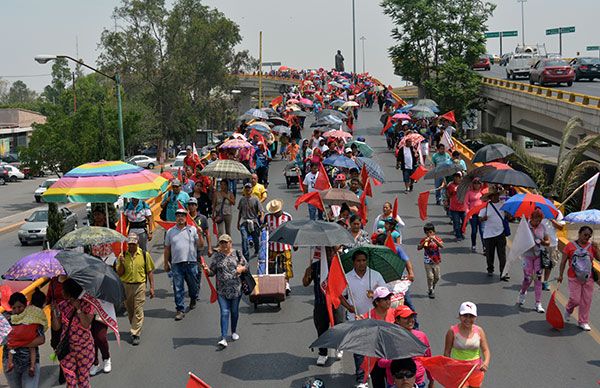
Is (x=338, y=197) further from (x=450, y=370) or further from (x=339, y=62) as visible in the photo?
(x=339, y=62)

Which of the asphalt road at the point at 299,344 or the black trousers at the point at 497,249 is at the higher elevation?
the black trousers at the point at 497,249

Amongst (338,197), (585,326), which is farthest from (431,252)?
(585,326)

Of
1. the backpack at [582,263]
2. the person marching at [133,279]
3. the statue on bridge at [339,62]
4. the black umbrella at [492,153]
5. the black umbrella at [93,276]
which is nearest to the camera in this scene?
the black umbrella at [93,276]

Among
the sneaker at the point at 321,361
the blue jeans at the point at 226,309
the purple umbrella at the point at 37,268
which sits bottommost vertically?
the sneaker at the point at 321,361

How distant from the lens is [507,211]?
1398 centimetres

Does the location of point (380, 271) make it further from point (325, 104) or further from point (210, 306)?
point (325, 104)

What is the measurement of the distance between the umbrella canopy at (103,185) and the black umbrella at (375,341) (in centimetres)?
673

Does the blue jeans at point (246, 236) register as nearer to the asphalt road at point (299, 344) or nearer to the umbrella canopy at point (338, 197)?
the asphalt road at point (299, 344)

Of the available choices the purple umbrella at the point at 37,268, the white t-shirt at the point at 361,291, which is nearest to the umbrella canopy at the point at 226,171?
the purple umbrella at the point at 37,268

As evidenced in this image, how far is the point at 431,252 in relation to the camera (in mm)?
13445

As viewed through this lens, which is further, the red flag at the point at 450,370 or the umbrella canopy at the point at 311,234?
the umbrella canopy at the point at 311,234

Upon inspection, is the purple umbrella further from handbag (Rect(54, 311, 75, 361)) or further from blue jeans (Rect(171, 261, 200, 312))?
blue jeans (Rect(171, 261, 200, 312))

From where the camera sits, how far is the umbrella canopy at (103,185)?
13.4 m

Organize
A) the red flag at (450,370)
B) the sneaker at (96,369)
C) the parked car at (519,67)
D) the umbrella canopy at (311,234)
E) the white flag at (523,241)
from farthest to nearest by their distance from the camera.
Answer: the parked car at (519,67) < the white flag at (523,241) < the sneaker at (96,369) < the umbrella canopy at (311,234) < the red flag at (450,370)
